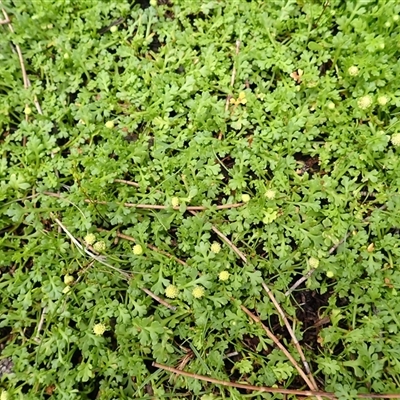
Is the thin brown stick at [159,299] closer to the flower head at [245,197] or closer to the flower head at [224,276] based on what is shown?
the flower head at [224,276]

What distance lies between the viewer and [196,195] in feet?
10.4

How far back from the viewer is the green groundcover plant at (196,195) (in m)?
2.97

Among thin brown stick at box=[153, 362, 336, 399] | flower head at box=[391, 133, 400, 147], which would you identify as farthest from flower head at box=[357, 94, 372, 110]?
thin brown stick at box=[153, 362, 336, 399]

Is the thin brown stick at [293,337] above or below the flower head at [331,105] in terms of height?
below

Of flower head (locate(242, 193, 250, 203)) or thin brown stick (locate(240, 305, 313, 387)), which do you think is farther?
flower head (locate(242, 193, 250, 203))

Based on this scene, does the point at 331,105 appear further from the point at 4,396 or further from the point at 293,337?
the point at 4,396

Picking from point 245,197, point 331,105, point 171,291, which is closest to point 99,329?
point 171,291

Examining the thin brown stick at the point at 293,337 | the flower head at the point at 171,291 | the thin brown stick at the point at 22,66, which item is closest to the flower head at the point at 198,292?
the flower head at the point at 171,291

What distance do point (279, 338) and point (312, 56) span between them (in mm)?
1971

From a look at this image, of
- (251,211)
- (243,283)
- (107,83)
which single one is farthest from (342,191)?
(107,83)

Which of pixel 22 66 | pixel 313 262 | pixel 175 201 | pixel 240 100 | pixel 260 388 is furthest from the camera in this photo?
pixel 22 66

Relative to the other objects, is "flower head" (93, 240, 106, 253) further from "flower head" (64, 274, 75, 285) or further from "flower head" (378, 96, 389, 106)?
"flower head" (378, 96, 389, 106)

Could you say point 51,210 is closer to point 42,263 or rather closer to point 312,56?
point 42,263

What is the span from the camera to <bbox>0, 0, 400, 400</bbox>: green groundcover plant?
117 inches
